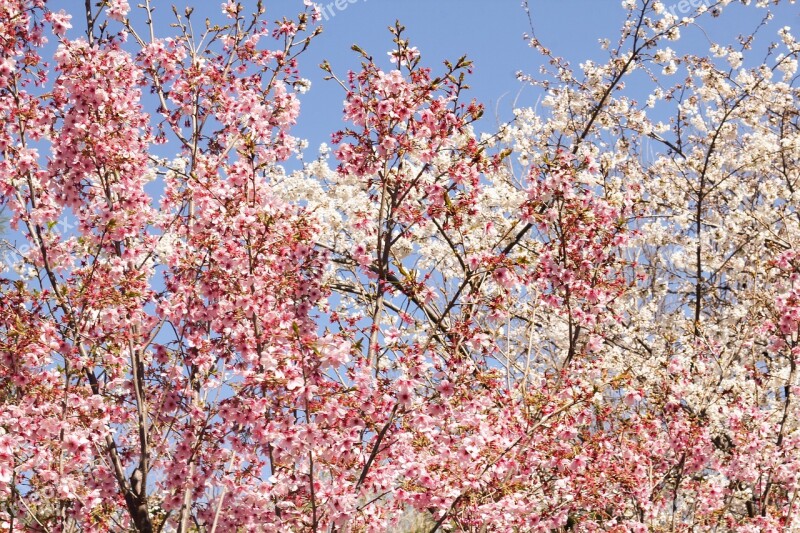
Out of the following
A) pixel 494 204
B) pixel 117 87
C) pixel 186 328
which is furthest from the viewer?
pixel 494 204

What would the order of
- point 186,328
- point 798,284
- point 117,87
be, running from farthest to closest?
1. point 798,284
2. point 117,87
3. point 186,328

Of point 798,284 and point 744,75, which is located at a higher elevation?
point 744,75

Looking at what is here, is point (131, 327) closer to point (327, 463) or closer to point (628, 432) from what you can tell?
point (327, 463)

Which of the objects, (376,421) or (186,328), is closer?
(376,421)

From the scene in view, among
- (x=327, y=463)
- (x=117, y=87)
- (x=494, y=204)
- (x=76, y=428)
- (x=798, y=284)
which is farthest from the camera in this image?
(x=494, y=204)

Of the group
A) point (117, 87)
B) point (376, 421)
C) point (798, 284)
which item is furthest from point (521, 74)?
point (376, 421)

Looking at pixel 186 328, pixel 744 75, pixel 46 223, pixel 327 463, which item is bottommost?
pixel 327 463

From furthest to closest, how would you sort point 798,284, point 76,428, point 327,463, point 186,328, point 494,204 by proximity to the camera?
1. point 494,204
2. point 798,284
3. point 186,328
4. point 76,428
5. point 327,463

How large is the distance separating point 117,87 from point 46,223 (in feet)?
3.90

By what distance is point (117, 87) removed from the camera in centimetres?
648

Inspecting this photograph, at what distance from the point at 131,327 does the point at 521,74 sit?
27.2 feet

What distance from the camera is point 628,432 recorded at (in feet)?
25.6

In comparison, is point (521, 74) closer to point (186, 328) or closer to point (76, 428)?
point (186, 328)

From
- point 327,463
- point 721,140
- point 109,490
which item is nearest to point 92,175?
point 109,490
